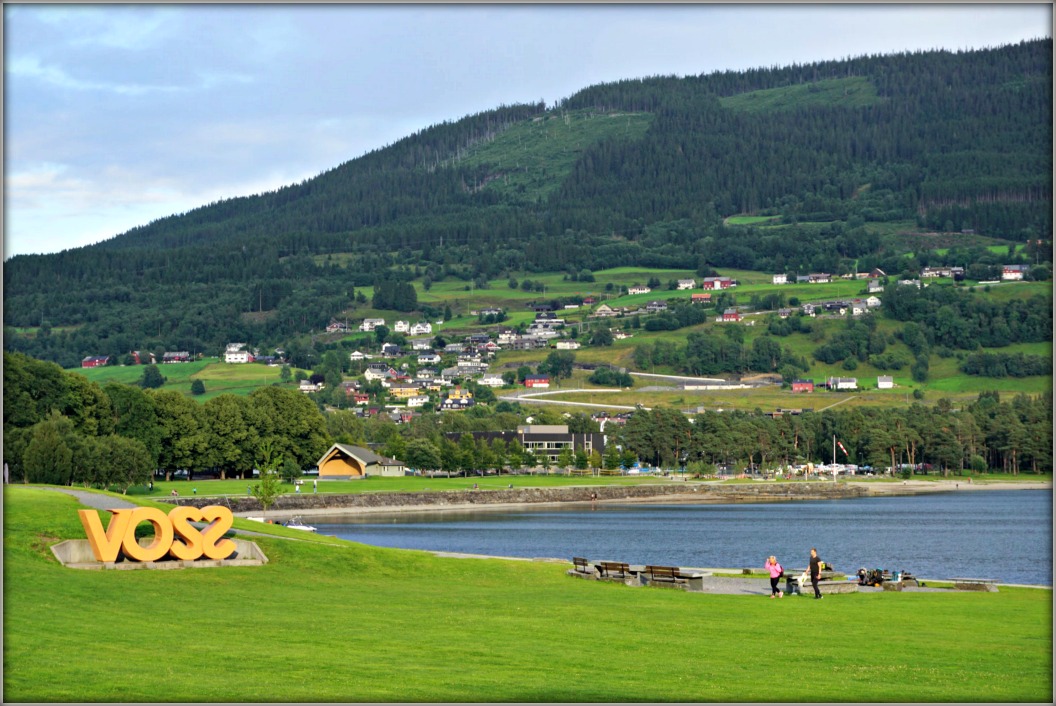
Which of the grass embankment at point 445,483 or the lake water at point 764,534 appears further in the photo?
the grass embankment at point 445,483

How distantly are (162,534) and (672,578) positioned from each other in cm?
1309

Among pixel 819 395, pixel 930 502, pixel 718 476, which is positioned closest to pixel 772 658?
pixel 930 502

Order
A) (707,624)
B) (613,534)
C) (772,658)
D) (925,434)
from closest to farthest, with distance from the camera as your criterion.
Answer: (772,658) → (707,624) → (613,534) → (925,434)

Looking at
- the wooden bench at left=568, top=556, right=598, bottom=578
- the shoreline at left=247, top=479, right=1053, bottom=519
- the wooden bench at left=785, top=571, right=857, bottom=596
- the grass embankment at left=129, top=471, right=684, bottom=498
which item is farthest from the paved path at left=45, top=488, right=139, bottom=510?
the grass embankment at left=129, top=471, right=684, bottom=498

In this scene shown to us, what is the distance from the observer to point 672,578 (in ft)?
110

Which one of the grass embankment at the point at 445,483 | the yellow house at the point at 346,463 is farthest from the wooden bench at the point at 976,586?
the yellow house at the point at 346,463

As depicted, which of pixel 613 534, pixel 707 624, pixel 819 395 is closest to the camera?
pixel 707 624

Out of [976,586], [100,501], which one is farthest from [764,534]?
[100,501]

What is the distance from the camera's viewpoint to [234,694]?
17234 mm

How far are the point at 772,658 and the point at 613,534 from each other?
5873cm

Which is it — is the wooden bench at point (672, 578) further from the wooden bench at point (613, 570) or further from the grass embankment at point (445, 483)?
the grass embankment at point (445, 483)

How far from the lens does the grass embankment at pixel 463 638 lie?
59.2 ft

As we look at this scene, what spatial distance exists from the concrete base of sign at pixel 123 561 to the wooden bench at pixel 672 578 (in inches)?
401

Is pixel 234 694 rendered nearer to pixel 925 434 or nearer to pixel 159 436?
pixel 159 436
